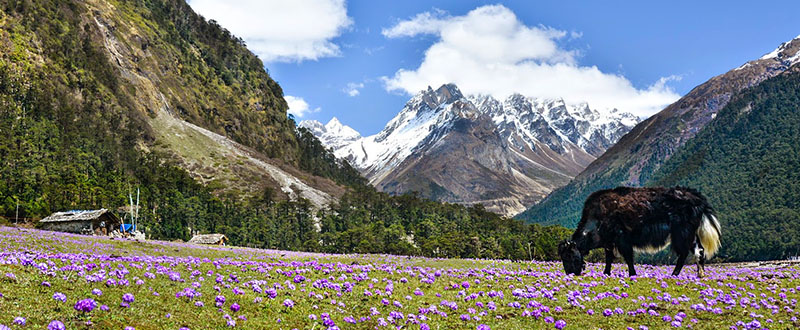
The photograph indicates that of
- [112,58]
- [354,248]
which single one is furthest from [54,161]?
[112,58]

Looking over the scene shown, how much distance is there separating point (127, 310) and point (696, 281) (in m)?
20.7

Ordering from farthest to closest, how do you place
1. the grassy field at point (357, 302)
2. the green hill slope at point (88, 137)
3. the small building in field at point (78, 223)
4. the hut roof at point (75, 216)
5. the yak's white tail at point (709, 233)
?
the green hill slope at point (88, 137) → the hut roof at point (75, 216) → the small building in field at point (78, 223) → the yak's white tail at point (709, 233) → the grassy field at point (357, 302)

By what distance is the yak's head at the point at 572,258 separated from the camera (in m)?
24.2

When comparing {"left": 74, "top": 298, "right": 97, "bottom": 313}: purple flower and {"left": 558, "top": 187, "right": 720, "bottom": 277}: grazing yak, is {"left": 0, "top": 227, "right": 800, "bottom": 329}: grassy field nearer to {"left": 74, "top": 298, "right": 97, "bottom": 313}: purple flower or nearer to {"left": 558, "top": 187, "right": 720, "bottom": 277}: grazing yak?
{"left": 74, "top": 298, "right": 97, "bottom": 313}: purple flower

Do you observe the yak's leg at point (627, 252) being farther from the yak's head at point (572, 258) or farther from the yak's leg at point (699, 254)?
the yak's leg at point (699, 254)

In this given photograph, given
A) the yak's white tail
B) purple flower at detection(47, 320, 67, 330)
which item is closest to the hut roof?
purple flower at detection(47, 320, 67, 330)

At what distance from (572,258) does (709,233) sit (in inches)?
252

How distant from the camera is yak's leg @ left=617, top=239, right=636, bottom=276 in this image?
933 inches

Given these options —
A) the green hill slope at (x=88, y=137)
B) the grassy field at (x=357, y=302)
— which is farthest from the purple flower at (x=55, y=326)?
the green hill slope at (x=88, y=137)

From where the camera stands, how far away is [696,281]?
21.2 metres

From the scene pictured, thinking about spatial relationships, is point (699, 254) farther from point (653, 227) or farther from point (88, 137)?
point (88, 137)

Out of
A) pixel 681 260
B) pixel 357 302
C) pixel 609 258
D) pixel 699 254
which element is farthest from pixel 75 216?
pixel 699 254

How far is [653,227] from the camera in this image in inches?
944

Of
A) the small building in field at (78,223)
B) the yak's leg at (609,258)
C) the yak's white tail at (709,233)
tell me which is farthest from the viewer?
the small building in field at (78,223)
